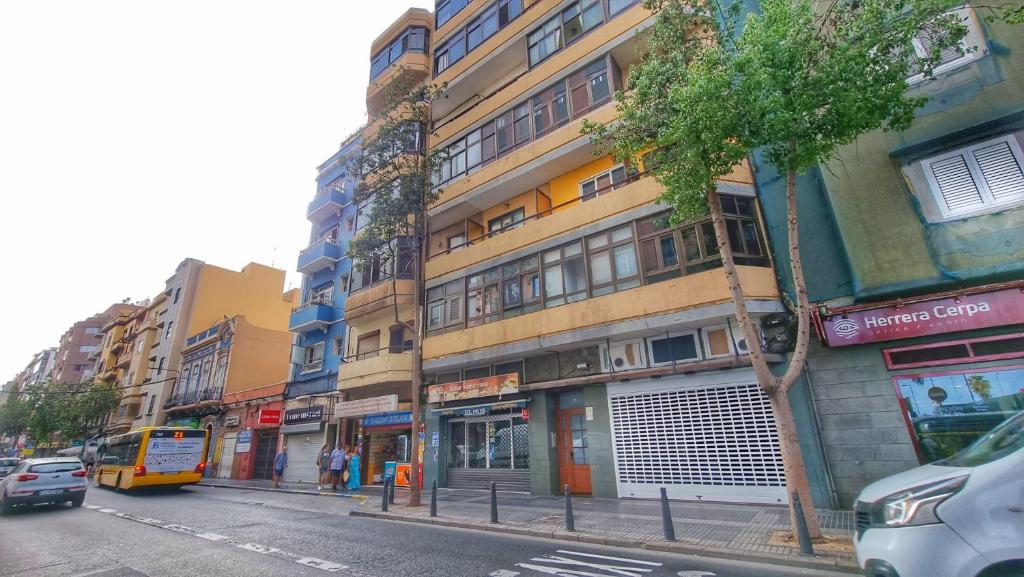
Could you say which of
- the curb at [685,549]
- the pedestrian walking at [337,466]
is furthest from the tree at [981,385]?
the pedestrian walking at [337,466]

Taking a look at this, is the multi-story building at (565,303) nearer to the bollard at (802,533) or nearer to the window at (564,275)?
the window at (564,275)

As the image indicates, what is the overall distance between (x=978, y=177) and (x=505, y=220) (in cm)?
1328

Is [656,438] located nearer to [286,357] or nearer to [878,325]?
[878,325]

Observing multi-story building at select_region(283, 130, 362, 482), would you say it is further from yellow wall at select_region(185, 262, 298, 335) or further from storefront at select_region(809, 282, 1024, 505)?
storefront at select_region(809, 282, 1024, 505)

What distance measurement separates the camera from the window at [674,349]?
468 inches

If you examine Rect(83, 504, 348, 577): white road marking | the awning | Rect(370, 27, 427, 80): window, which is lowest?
Rect(83, 504, 348, 577): white road marking

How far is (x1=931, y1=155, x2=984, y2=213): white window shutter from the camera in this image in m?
9.50

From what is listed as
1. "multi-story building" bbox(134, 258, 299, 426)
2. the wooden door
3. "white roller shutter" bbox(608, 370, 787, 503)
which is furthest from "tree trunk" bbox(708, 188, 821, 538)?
"multi-story building" bbox(134, 258, 299, 426)

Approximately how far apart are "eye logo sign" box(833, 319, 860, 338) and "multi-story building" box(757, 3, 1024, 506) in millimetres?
24

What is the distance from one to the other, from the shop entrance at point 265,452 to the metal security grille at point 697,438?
21478 millimetres

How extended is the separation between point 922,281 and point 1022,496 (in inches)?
324

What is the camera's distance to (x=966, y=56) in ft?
33.4

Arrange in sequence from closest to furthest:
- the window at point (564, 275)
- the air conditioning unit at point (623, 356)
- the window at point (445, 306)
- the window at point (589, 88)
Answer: the air conditioning unit at point (623, 356), the window at point (564, 275), the window at point (589, 88), the window at point (445, 306)

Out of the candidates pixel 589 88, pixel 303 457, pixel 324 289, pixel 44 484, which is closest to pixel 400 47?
pixel 589 88
